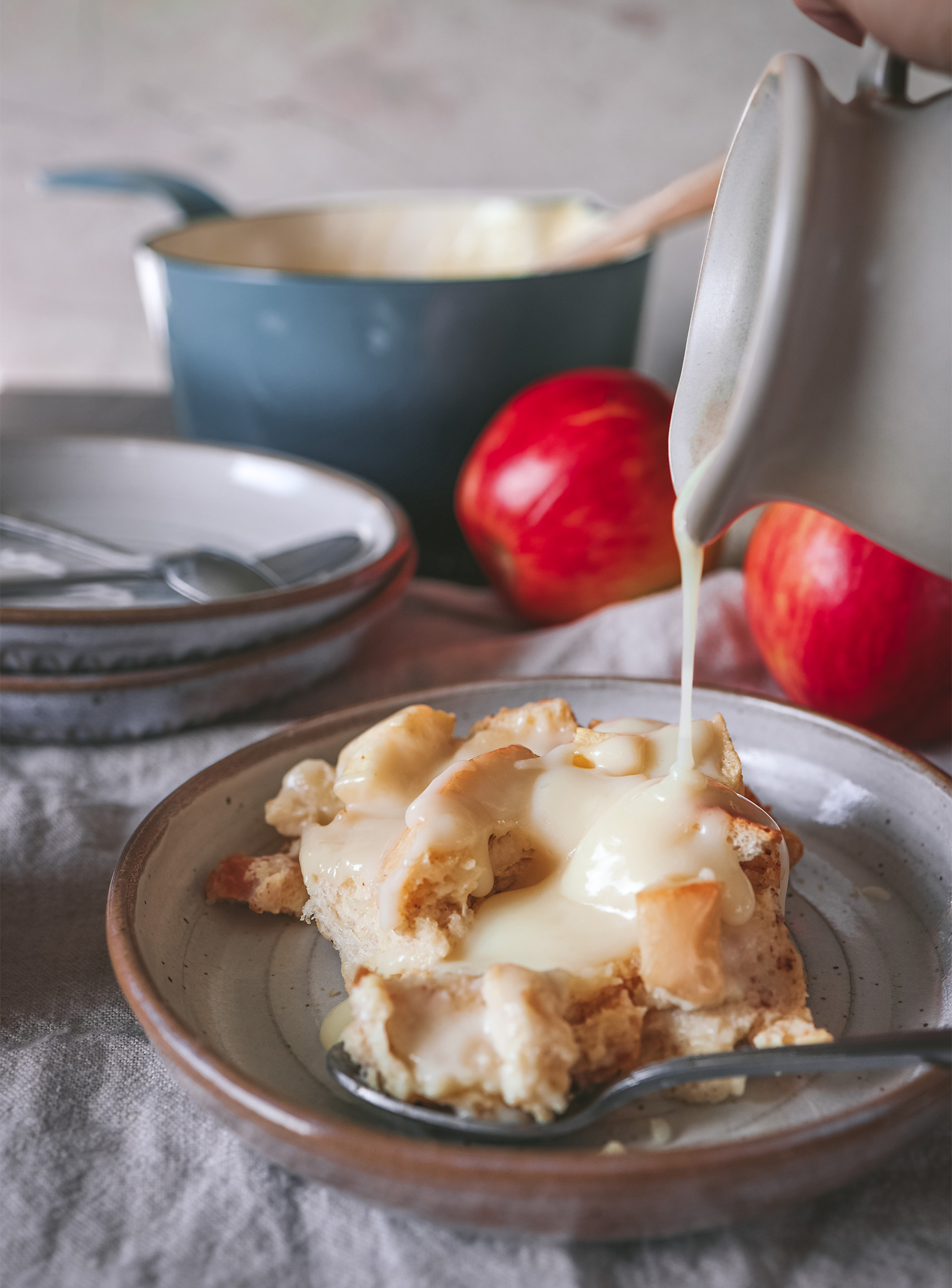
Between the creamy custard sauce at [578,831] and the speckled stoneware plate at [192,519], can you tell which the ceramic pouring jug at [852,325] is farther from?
the speckled stoneware plate at [192,519]

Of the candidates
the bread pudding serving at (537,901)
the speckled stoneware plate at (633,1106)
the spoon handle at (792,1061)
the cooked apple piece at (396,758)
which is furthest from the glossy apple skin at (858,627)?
→ the spoon handle at (792,1061)

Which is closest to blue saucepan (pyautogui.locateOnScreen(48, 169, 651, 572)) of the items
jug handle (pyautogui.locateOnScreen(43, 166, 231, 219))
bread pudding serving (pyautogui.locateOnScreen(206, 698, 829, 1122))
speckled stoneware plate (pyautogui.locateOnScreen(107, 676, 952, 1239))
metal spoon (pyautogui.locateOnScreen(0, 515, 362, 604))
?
jug handle (pyautogui.locateOnScreen(43, 166, 231, 219))

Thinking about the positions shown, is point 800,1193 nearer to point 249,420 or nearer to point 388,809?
point 388,809

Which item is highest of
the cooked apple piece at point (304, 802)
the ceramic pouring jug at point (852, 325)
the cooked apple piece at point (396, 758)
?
the ceramic pouring jug at point (852, 325)

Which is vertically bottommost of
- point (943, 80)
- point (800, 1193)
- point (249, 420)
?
point (249, 420)

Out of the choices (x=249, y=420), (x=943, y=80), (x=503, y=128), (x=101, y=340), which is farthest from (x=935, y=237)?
(x=101, y=340)

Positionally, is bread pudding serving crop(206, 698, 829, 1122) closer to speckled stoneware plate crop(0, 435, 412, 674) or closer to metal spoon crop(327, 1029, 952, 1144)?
metal spoon crop(327, 1029, 952, 1144)

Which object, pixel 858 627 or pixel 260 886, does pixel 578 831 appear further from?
pixel 858 627
